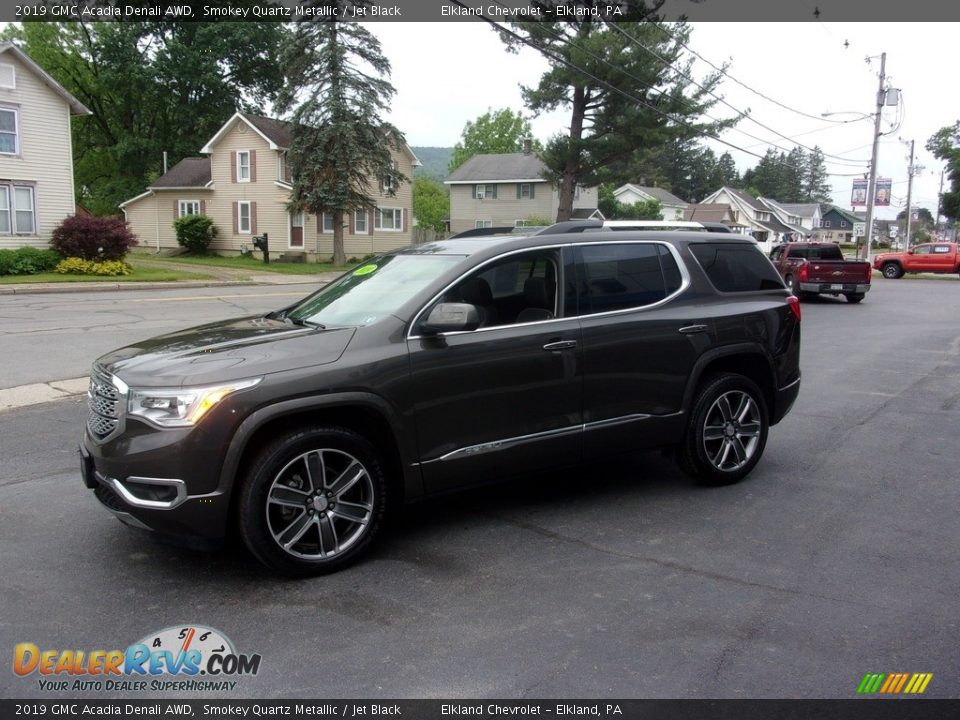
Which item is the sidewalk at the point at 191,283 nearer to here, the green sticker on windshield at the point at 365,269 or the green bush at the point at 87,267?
the green bush at the point at 87,267

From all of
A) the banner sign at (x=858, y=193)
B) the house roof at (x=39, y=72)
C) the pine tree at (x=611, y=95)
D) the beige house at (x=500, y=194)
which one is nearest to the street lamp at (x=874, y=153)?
the banner sign at (x=858, y=193)

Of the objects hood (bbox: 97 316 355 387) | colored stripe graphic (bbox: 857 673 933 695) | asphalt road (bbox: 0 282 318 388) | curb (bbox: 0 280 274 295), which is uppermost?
hood (bbox: 97 316 355 387)

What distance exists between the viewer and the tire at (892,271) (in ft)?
128

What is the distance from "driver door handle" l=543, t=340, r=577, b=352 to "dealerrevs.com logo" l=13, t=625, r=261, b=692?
94.7 inches

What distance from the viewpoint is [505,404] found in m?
4.62

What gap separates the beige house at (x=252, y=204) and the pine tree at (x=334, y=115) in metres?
2.12

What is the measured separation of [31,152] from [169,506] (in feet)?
97.7

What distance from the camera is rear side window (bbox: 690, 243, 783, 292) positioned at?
5.79m

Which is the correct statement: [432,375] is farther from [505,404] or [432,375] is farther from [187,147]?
[187,147]

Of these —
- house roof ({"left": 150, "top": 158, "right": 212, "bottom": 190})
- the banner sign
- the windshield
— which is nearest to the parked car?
the windshield

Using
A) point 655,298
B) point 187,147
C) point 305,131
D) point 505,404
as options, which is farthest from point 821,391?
point 187,147

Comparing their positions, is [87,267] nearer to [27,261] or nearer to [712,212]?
[27,261]

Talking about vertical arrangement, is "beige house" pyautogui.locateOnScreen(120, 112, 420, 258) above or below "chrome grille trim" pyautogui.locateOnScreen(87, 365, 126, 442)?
above

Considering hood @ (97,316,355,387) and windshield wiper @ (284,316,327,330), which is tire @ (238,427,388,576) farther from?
windshield wiper @ (284,316,327,330)
